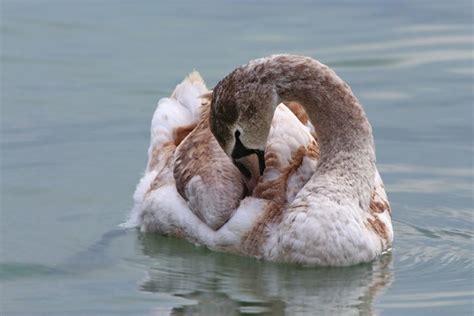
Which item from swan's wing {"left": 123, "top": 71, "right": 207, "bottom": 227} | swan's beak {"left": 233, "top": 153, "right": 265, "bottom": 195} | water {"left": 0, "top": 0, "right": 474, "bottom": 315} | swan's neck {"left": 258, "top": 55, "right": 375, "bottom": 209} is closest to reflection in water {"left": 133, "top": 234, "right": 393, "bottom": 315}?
water {"left": 0, "top": 0, "right": 474, "bottom": 315}

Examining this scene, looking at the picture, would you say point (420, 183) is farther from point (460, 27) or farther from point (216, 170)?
point (460, 27)

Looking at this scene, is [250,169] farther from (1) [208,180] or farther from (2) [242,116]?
(2) [242,116]

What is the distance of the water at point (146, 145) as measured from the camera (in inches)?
433

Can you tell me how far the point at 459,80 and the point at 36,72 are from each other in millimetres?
4521

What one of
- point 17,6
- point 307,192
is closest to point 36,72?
point 17,6

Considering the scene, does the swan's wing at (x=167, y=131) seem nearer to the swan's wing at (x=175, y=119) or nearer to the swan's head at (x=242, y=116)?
the swan's wing at (x=175, y=119)

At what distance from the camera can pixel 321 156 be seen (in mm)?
11898

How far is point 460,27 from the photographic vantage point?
19328mm

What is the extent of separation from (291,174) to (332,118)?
52 cm

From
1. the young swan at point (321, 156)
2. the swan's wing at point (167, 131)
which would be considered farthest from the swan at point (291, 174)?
the swan's wing at point (167, 131)

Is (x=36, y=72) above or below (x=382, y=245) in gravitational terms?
above

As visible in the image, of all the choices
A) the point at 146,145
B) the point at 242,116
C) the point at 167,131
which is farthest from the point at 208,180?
the point at 146,145

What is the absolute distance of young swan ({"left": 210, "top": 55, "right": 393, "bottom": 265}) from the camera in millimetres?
11336

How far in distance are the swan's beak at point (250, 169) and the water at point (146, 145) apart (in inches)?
23.4
